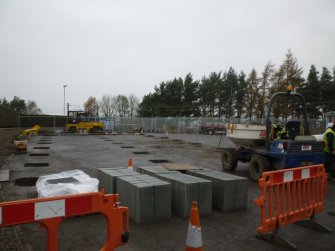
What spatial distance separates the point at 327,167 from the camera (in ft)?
32.3

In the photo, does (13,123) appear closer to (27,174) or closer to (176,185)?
(27,174)

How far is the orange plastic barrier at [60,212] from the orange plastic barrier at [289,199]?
7.30ft

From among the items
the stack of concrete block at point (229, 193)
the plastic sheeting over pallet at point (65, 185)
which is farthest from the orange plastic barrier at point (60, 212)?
the stack of concrete block at point (229, 193)

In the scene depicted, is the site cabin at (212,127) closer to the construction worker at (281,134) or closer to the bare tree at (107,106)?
the construction worker at (281,134)

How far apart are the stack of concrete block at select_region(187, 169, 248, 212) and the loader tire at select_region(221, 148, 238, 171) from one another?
452 centimetres

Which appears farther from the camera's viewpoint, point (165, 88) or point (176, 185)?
point (165, 88)

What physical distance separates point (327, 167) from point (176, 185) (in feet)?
20.0

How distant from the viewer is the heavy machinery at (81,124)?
3531cm

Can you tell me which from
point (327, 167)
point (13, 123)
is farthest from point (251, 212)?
point (13, 123)

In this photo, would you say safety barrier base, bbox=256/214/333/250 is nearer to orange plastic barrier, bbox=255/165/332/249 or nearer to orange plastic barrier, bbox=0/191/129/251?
orange plastic barrier, bbox=255/165/332/249

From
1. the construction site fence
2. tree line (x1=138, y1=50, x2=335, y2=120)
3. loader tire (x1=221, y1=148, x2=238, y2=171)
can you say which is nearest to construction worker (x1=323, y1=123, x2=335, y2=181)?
loader tire (x1=221, y1=148, x2=238, y2=171)

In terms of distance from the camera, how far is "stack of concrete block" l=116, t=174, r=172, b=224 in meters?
5.56

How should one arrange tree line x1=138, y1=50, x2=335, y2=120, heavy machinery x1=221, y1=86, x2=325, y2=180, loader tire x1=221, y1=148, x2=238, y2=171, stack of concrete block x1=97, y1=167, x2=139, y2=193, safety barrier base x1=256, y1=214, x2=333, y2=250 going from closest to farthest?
safety barrier base x1=256, y1=214, x2=333, y2=250, stack of concrete block x1=97, y1=167, x2=139, y2=193, heavy machinery x1=221, y1=86, x2=325, y2=180, loader tire x1=221, y1=148, x2=238, y2=171, tree line x1=138, y1=50, x2=335, y2=120

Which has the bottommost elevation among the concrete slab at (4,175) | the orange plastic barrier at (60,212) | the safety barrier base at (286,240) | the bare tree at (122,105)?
the safety barrier base at (286,240)
